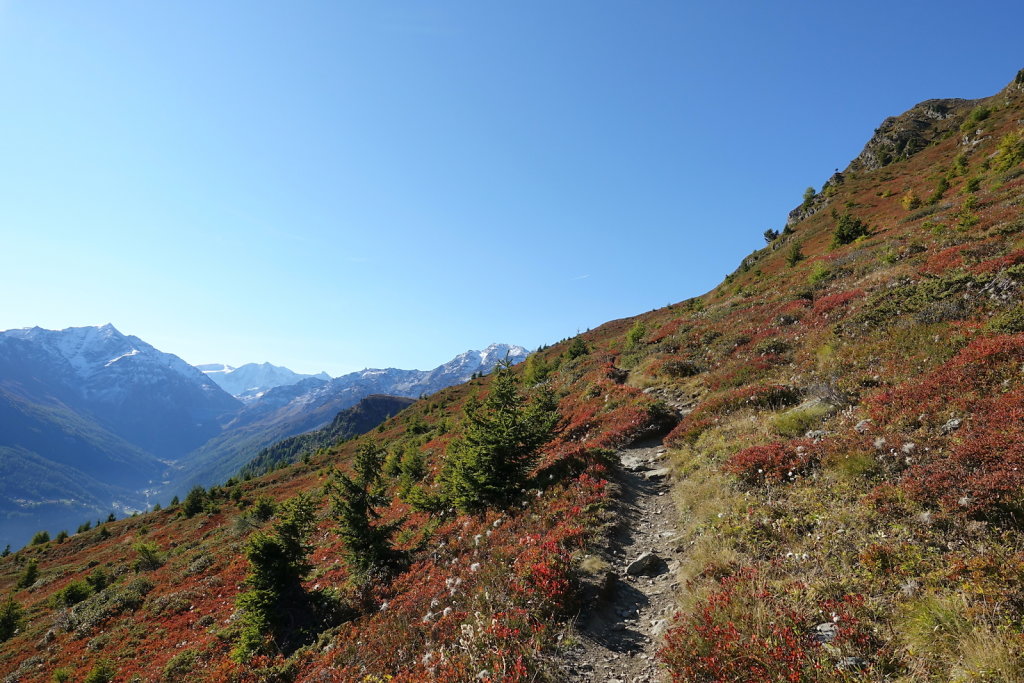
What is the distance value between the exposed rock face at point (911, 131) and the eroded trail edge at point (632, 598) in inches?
3727

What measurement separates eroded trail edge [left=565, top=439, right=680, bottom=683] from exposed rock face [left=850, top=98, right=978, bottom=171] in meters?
94.7

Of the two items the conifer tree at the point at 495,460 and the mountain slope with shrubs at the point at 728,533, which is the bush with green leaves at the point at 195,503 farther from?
the conifer tree at the point at 495,460

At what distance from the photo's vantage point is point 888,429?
9164mm

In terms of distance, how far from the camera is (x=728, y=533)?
8367mm

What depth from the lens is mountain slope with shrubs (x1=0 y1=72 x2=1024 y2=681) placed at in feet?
18.0

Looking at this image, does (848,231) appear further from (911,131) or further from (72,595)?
(911,131)

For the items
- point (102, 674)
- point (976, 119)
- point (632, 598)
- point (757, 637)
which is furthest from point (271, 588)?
point (976, 119)

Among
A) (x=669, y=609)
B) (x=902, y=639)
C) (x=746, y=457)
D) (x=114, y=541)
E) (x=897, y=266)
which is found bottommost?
(x=114, y=541)

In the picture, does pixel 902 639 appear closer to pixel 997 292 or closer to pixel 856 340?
pixel 856 340

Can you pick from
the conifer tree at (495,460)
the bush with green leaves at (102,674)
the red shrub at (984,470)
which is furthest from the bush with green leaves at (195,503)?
the red shrub at (984,470)

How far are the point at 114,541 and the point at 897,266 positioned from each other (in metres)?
69.9

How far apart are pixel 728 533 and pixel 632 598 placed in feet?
7.79

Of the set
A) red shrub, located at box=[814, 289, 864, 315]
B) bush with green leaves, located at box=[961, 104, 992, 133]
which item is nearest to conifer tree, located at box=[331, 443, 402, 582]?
red shrub, located at box=[814, 289, 864, 315]

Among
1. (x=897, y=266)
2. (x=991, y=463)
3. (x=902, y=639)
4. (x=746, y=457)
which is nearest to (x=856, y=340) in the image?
(x=746, y=457)
